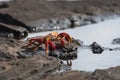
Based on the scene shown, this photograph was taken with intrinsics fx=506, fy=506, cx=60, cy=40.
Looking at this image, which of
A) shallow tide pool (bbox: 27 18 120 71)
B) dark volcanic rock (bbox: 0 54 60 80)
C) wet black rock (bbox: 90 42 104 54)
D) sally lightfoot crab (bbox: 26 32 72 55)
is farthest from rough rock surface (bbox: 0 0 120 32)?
dark volcanic rock (bbox: 0 54 60 80)

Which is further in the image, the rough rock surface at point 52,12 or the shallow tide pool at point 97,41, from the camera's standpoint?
the rough rock surface at point 52,12

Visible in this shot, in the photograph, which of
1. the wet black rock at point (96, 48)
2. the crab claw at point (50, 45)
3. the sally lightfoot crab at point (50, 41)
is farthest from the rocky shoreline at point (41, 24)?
the wet black rock at point (96, 48)

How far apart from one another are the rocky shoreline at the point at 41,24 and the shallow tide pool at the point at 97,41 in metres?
0.86

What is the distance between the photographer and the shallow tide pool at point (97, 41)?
56.3 ft

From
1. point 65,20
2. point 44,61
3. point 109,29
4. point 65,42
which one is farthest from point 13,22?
point 44,61

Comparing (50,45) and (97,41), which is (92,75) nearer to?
(50,45)

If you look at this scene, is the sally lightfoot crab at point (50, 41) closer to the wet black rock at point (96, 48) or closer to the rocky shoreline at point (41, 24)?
the rocky shoreline at point (41, 24)

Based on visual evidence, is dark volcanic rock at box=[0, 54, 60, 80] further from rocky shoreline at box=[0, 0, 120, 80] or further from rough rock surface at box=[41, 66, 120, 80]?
rough rock surface at box=[41, 66, 120, 80]

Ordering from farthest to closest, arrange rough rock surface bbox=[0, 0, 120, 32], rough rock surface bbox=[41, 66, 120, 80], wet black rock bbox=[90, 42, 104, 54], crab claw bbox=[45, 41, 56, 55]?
rough rock surface bbox=[0, 0, 120, 32]
wet black rock bbox=[90, 42, 104, 54]
crab claw bbox=[45, 41, 56, 55]
rough rock surface bbox=[41, 66, 120, 80]

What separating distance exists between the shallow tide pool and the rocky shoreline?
0.86 m

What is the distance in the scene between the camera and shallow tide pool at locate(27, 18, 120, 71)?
17.1 metres

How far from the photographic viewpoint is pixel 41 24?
2631 cm

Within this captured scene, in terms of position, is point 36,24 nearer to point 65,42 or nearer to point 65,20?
point 65,20

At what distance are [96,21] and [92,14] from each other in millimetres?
816
